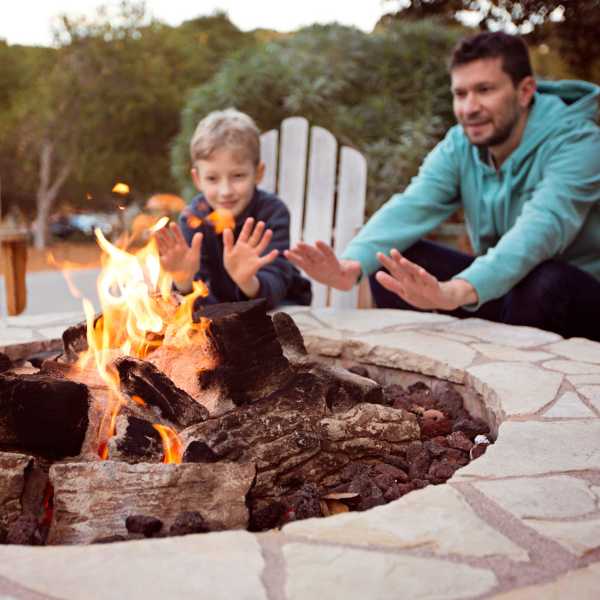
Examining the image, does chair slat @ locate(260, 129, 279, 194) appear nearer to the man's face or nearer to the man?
the man

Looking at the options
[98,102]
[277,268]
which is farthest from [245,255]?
[98,102]

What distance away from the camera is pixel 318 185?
4898 millimetres

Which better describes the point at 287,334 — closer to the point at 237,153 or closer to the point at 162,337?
the point at 162,337

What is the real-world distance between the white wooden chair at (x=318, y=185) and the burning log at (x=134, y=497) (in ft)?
10.1

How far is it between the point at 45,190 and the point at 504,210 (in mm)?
14852

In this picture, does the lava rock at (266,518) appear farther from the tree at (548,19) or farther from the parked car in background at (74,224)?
the parked car in background at (74,224)

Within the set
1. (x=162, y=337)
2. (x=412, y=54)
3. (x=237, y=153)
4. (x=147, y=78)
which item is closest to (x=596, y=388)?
(x=162, y=337)

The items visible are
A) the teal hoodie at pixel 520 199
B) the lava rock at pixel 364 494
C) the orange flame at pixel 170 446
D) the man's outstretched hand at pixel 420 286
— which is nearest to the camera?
the lava rock at pixel 364 494

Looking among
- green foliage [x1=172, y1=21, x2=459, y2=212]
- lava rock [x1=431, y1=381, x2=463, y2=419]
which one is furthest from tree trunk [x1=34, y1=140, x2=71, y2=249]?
lava rock [x1=431, y1=381, x2=463, y2=419]

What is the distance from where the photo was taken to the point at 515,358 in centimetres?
258

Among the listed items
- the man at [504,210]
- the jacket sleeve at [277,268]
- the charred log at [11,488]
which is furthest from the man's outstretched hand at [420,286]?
the charred log at [11,488]

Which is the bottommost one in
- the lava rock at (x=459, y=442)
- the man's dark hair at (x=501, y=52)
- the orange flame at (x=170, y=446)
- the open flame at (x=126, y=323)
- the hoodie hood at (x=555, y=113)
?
the lava rock at (x=459, y=442)

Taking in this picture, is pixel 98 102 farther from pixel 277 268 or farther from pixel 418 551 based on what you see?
pixel 418 551

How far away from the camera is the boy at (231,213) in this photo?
11.3 ft
